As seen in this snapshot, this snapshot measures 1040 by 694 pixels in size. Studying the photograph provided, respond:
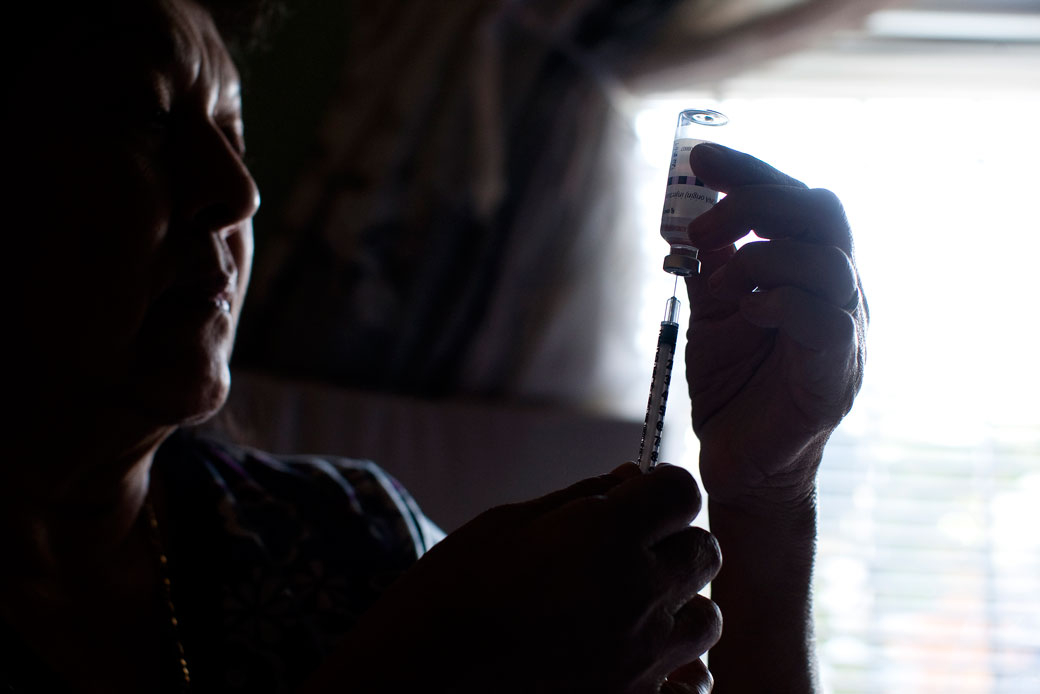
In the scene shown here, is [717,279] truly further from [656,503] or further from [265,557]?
[265,557]

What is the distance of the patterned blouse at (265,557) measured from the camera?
927mm

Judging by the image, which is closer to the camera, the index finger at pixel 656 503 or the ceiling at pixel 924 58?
the index finger at pixel 656 503

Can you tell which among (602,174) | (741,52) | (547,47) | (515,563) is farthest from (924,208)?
(515,563)

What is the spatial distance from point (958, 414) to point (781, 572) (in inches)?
60.5

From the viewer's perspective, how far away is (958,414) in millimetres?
2088

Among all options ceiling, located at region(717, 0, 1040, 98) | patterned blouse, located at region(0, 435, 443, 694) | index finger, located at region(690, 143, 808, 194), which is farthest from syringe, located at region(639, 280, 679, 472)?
ceiling, located at region(717, 0, 1040, 98)

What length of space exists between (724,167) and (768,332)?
154mm

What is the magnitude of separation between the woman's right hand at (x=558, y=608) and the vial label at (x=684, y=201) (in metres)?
0.22

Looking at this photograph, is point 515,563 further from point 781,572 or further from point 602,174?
point 602,174

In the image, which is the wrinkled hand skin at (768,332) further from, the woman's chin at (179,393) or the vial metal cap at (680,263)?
the woman's chin at (179,393)

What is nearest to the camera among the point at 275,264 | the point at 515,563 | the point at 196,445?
the point at 515,563

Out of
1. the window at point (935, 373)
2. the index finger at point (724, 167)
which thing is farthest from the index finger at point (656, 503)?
the window at point (935, 373)

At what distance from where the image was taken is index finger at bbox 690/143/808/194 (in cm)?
69

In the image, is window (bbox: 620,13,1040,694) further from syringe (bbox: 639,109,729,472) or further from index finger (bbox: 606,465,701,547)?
index finger (bbox: 606,465,701,547)
